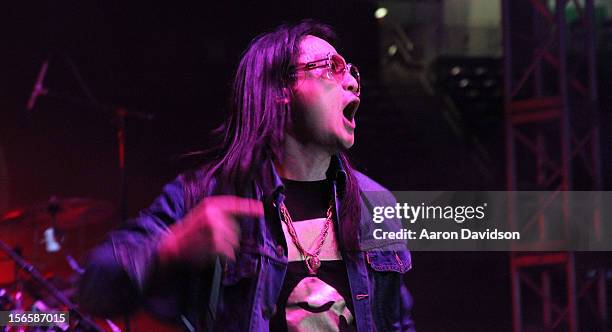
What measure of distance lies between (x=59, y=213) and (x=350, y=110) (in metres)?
2.24

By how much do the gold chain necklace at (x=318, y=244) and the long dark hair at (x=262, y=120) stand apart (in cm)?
3

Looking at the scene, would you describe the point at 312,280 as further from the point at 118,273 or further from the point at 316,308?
the point at 118,273

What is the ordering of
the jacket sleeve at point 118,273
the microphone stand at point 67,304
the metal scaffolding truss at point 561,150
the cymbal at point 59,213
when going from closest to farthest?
1. the jacket sleeve at point 118,273
2. the microphone stand at point 67,304
3. the cymbal at point 59,213
4. the metal scaffolding truss at point 561,150

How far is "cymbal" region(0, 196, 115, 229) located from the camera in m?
3.54

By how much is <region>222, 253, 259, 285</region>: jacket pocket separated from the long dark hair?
0.15m

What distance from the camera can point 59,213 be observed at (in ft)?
12.0

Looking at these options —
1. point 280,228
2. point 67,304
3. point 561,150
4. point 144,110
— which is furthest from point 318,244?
point 144,110

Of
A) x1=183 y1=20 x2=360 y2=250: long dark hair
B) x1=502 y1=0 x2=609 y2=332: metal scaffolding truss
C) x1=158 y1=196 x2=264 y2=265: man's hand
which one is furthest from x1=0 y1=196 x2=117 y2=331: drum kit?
x1=502 y1=0 x2=609 y2=332: metal scaffolding truss

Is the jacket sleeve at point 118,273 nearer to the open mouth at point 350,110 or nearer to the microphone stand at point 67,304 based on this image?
the open mouth at point 350,110

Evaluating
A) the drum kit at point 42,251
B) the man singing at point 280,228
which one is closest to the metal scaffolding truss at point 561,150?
the drum kit at point 42,251

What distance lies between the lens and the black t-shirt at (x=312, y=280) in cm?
156

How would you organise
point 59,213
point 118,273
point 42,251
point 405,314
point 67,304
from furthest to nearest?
point 42,251 < point 59,213 < point 67,304 < point 405,314 < point 118,273

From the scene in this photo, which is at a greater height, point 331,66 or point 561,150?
point 561,150

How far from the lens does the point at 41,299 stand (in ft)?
12.2
